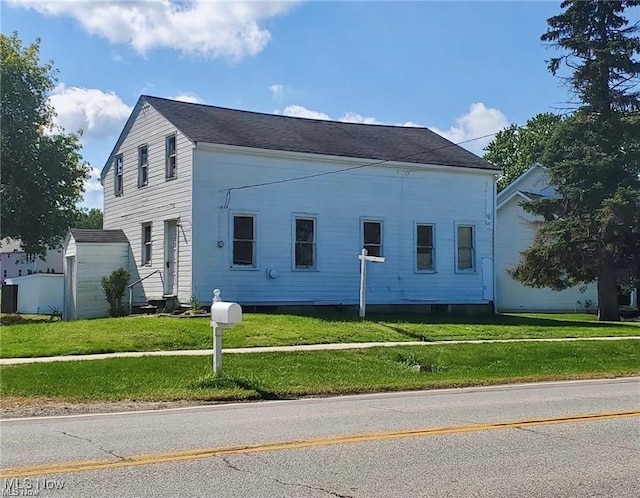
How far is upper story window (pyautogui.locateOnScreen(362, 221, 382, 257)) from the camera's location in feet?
87.4

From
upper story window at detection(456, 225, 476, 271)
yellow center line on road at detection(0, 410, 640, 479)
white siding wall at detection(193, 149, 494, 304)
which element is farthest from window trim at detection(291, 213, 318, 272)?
yellow center line on road at detection(0, 410, 640, 479)

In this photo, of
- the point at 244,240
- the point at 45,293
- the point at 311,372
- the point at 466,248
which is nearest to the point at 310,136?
the point at 244,240

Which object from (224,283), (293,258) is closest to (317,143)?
(293,258)

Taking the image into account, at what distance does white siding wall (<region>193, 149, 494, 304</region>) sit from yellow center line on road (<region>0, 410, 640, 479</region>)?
601 inches

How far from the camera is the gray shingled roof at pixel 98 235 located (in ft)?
84.3

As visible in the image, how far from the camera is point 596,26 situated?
30.6m

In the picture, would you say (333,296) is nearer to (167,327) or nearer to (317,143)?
(317,143)

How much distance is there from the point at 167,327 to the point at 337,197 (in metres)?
9.39

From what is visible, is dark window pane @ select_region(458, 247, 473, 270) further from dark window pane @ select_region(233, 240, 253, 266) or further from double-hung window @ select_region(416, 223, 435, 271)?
dark window pane @ select_region(233, 240, 253, 266)

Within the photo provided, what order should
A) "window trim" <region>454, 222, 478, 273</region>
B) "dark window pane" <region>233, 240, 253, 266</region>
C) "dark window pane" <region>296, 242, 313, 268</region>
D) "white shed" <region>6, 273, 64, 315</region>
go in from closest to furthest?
"dark window pane" <region>233, 240, 253, 266</region>, "dark window pane" <region>296, 242, 313, 268</region>, "window trim" <region>454, 222, 478, 273</region>, "white shed" <region>6, 273, 64, 315</region>

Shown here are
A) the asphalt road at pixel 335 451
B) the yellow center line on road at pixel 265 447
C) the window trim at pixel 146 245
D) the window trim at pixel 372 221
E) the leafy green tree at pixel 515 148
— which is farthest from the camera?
the leafy green tree at pixel 515 148

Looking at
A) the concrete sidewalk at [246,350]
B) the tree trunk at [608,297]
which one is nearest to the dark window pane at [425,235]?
the tree trunk at [608,297]

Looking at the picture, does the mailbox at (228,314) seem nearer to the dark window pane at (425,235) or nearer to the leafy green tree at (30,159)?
the dark window pane at (425,235)

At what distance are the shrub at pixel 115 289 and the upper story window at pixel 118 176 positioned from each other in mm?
5208
